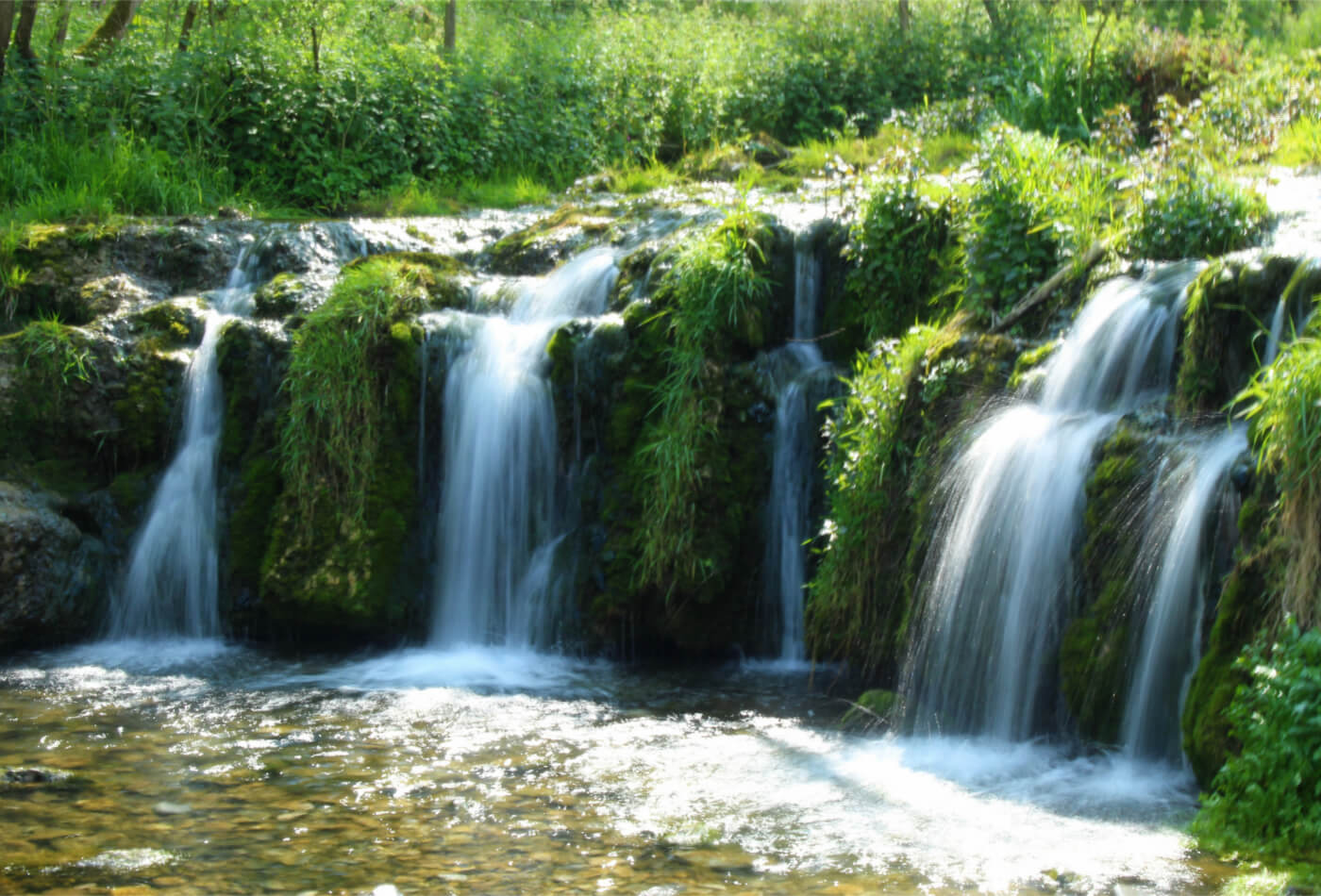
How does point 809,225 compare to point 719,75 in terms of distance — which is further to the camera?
point 719,75

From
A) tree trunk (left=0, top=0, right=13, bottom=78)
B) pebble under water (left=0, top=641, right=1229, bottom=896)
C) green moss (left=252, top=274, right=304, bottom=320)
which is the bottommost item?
pebble under water (left=0, top=641, right=1229, bottom=896)

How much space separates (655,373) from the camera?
746 cm

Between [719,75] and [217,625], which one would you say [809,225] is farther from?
[719,75]

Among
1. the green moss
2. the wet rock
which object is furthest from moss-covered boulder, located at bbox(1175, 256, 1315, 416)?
the wet rock

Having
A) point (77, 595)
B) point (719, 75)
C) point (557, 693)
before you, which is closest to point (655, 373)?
point (557, 693)

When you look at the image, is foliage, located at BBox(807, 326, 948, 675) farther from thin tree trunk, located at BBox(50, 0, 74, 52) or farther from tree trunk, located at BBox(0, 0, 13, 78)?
thin tree trunk, located at BBox(50, 0, 74, 52)

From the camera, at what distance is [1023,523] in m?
5.17

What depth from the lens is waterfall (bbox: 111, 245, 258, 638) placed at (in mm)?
7789

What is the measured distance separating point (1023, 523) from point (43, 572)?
5.82 metres

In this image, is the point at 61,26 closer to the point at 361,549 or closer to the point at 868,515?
the point at 361,549

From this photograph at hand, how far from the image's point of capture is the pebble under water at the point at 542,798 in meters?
3.79

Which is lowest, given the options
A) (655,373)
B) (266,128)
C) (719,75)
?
(655,373)

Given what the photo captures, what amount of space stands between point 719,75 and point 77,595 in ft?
32.7

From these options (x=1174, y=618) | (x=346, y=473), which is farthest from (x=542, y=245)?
(x=1174, y=618)
